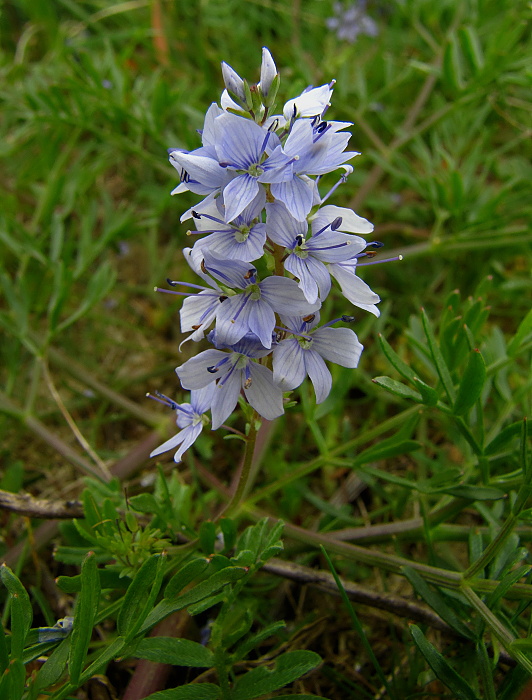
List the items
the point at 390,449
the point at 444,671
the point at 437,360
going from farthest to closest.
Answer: the point at 390,449, the point at 437,360, the point at 444,671

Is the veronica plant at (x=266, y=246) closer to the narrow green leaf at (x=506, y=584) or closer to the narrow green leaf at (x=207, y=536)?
the narrow green leaf at (x=207, y=536)

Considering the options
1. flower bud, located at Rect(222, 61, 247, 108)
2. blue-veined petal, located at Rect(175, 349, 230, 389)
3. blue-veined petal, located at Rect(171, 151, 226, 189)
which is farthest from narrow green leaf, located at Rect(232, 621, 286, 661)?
flower bud, located at Rect(222, 61, 247, 108)

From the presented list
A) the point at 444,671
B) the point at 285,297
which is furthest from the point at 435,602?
the point at 285,297

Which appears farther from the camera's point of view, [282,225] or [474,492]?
[474,492]

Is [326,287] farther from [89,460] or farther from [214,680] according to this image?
[89,460]

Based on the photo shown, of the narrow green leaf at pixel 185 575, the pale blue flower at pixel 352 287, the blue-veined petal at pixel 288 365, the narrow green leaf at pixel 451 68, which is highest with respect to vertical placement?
the pale blue flower at pixel 352 287

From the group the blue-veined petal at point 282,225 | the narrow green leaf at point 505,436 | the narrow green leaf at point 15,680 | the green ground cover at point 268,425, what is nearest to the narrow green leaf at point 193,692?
the green ground cover at point 268,425

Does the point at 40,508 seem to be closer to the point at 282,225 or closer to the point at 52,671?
the point at 52,671
